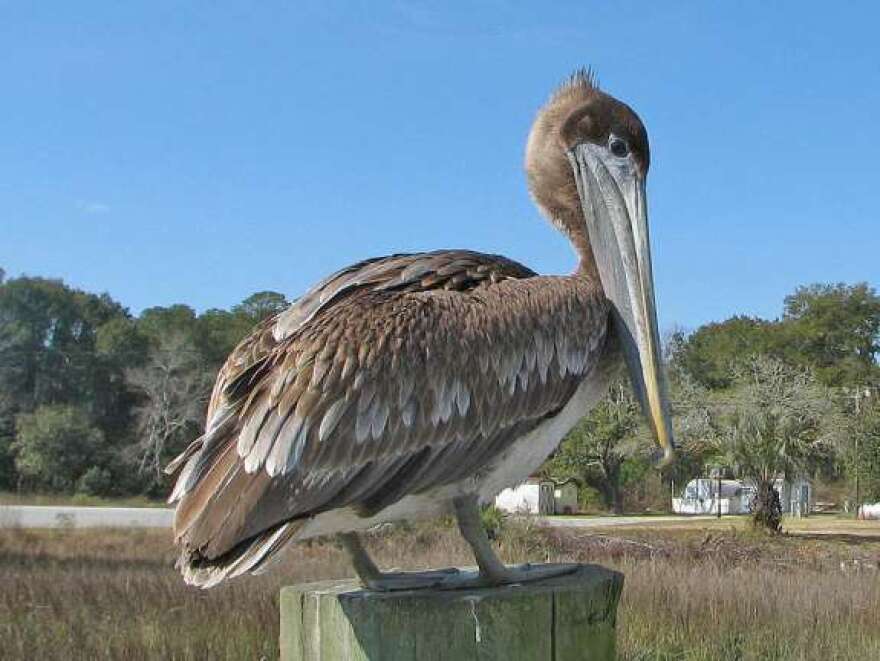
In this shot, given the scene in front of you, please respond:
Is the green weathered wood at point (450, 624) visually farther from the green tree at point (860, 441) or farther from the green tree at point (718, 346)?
the green tree at point (718, 346)

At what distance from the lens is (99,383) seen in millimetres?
50219

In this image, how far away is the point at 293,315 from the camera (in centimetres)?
311

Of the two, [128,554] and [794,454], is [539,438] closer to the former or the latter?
[128,554]

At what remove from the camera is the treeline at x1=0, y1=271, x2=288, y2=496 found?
42.2 metres

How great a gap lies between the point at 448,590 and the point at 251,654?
300 centimetres

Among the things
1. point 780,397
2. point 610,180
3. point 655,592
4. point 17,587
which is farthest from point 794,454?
point 610,180

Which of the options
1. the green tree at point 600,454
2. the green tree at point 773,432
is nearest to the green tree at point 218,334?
the green tree at point 600,454

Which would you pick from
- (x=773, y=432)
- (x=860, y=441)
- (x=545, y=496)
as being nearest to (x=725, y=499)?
(x=545, y=496)

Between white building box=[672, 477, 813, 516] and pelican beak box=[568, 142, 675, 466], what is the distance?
42.6 metres

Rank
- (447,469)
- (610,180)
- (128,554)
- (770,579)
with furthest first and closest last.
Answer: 1. (128,554)
2. (770,579)
3. (610,180)
4. (447,469)

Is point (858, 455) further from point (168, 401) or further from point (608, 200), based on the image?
point (608, 200)

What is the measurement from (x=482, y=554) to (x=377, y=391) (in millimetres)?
576

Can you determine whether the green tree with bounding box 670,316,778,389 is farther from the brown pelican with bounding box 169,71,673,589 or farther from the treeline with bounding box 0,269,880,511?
the brown pelican with bounding box 169,71,673,589

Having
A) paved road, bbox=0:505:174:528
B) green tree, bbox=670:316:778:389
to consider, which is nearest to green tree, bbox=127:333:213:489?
paved road, bbox=0:505:174:528
